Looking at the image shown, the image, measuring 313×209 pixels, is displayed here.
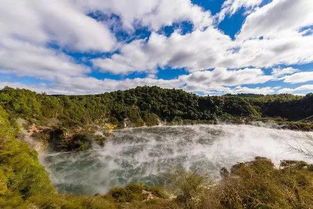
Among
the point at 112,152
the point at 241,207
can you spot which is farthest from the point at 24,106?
the point at 241,207

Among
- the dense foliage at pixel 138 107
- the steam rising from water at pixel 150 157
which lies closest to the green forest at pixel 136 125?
the dense foliage at pixel 138 107

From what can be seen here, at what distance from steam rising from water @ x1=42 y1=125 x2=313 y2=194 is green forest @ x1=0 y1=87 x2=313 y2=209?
20.8 ft

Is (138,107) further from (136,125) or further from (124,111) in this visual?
(136,125)

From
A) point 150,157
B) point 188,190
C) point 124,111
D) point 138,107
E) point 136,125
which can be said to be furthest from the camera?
point 138,107

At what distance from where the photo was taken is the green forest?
9609 mm

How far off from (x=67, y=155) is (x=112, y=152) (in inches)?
307

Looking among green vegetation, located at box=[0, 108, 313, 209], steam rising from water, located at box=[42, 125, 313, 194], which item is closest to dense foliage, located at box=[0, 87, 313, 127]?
steam rising from water, located at box=[42, 125, 313, 194]

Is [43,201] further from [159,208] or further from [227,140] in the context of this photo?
[227,140]

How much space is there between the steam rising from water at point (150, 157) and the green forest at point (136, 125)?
6.35 metres

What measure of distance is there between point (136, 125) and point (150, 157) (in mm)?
41672

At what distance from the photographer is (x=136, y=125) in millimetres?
82125

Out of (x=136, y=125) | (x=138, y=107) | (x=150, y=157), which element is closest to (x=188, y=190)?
(x=150, y=157)

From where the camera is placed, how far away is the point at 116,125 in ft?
254

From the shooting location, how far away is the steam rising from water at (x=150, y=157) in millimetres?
30969
